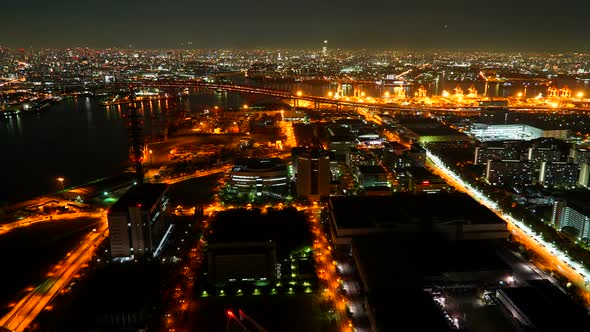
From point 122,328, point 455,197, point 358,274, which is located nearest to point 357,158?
point 455,197

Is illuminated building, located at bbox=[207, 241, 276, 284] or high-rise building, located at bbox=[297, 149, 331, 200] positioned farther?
high-rise building, located at bbox=[297, 149, 331, 200]

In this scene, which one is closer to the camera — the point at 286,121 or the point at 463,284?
the point at 463,284

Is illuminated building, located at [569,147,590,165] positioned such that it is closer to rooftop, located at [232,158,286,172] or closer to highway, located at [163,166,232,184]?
rooftop, located at [232,158,286,172]

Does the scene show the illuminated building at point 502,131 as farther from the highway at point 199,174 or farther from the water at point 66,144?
the water at point 66,144

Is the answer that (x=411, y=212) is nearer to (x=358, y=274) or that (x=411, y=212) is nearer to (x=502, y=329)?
(x=358, y=274)

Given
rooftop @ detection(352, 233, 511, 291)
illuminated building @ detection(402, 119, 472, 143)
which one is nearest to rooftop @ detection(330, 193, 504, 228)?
rooftop @ detection(352, 233, 511, 291)

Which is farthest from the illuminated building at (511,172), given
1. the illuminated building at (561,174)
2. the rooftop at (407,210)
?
the rooftop at (407,210)
